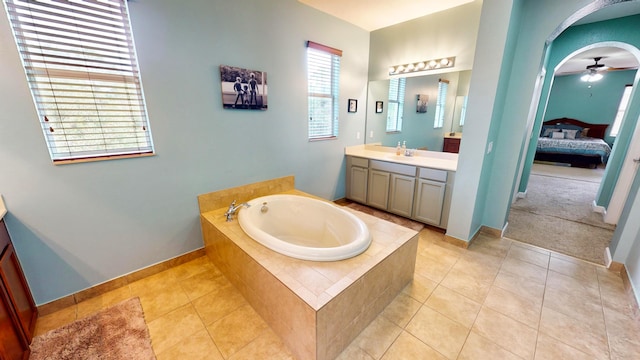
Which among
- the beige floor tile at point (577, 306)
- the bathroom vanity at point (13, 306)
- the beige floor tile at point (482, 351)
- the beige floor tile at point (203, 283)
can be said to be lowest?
the beige floor tile at point (203, 283)

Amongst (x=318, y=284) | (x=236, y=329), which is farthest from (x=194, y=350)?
(x=318, y=284)

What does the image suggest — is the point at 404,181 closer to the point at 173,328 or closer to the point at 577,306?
the point at 577,306

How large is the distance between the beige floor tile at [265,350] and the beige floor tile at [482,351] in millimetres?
1069

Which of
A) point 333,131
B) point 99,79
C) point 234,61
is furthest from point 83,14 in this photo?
point 333,131

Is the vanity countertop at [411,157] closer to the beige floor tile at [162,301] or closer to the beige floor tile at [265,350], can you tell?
the beige floor tile at [265,350]

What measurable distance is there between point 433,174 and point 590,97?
27.5 ft

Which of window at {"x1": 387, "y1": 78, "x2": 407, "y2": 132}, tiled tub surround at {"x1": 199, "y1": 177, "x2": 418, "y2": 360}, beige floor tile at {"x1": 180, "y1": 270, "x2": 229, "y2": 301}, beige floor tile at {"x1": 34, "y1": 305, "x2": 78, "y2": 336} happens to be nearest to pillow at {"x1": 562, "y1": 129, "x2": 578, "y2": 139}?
window at {"x1": 387, "y1": 78, "x2": 407, "y2": 132}

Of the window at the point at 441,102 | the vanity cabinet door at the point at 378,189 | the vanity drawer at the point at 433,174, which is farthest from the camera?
the vanity cabinet door at the point at 378,189

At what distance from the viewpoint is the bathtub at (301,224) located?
181 cm

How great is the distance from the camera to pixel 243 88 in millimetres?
2354

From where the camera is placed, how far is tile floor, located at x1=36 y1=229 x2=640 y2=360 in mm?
1468

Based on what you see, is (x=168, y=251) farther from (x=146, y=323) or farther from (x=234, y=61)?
(x=234, y=61)

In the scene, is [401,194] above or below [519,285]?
above

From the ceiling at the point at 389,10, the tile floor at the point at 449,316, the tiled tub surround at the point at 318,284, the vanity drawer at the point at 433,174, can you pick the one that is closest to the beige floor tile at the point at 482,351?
the tile floor at the point at 449,316
